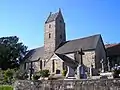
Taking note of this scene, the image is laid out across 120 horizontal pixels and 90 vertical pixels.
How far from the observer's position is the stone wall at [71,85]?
1272 cm

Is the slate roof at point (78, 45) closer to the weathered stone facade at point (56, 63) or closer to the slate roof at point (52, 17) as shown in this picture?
the weathered stone facade at point (56, 63)

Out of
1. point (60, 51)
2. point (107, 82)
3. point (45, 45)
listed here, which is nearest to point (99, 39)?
point (60, 51)

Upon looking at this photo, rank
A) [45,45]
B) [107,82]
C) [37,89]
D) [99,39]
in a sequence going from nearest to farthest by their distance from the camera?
1. [107,82]
2. [37,89]
3. [99,39]
4. [45,45]

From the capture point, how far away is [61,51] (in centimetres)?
5441

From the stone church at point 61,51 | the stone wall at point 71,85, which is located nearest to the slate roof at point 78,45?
the stone church at point 61,51

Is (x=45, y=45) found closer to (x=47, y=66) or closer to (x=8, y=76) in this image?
(x=47, y=66)

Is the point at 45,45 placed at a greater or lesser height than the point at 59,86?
greater

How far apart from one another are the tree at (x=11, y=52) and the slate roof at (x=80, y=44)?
15971 mm

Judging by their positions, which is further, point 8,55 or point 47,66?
point 8,55

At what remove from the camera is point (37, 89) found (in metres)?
17.4

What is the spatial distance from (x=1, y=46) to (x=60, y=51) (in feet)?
62.1

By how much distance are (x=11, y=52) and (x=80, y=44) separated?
2242 cm

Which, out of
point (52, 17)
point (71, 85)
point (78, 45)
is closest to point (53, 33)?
point (52, 17)

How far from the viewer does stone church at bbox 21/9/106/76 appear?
159 ft
